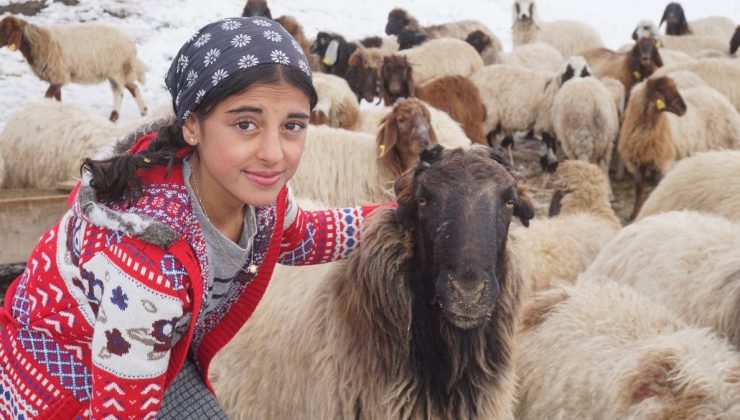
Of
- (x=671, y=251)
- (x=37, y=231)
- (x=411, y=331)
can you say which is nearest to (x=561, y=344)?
(x=671, y=251)

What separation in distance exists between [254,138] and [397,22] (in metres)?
16.3

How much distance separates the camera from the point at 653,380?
2674mm

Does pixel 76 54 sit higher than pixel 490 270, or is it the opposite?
pixel 490 270

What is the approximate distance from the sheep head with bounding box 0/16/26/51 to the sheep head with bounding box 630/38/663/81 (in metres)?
9.19

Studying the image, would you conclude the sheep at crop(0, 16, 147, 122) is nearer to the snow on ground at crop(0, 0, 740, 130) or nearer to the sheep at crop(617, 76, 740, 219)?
the snow on ground at crop(0, 0, 740, 130)

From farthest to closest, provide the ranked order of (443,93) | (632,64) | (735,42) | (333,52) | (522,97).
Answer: (735,42), (333,52), (632,64), (522,97), (443,93)

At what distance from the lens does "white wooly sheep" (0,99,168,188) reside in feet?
21.8

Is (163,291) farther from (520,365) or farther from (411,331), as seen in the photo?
(520,365)

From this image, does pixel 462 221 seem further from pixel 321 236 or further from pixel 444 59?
pixel 444 59

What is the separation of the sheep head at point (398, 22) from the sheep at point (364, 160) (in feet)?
39.7

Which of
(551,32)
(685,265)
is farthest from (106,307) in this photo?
(551,32)

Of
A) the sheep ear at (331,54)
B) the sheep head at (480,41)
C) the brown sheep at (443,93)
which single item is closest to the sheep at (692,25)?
the sheep head at (480,41)

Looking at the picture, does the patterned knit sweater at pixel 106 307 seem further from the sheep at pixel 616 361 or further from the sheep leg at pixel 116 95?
the sheep leg at pixel 116 95

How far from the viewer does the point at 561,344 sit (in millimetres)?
3324
